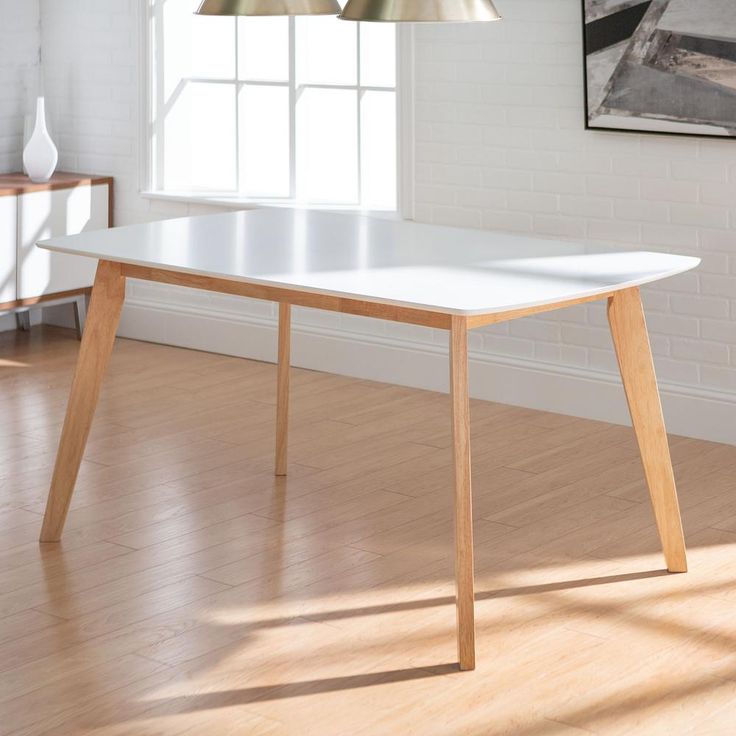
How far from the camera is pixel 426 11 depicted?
9.66 ft

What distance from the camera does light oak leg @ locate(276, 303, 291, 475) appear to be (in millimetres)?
4457

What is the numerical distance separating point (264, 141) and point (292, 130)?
0.23m

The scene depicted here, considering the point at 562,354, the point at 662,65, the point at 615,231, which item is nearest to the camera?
the point at 662,65

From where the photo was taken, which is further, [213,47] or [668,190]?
[213,47]

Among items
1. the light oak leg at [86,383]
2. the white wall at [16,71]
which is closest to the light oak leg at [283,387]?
the light oak leg at [86,383]

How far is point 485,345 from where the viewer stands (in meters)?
5.68

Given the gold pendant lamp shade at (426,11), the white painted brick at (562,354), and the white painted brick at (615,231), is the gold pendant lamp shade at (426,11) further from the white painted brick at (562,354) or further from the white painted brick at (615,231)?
the white painted brick at (562,354)

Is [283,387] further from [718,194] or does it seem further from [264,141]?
[264,141]

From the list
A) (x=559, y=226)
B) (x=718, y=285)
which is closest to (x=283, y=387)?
(x=559, y=226)

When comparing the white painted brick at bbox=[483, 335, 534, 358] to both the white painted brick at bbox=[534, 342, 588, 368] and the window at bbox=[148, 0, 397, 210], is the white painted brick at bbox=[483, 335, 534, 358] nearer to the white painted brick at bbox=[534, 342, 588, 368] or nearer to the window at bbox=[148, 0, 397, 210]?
the white painted brick at bbox=[534, 342, 588, 368]

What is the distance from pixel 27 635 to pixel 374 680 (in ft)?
2.84

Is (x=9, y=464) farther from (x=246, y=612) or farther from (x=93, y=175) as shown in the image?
(x=93, y=175)

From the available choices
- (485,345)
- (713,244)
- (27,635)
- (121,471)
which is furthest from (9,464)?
(713,244)

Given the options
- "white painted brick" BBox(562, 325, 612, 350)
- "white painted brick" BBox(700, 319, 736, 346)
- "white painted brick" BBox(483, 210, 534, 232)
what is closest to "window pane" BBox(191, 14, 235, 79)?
"white painted brick" BBox(483, 210, 534, 232)
